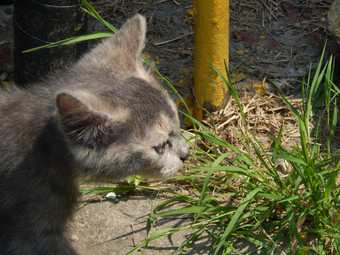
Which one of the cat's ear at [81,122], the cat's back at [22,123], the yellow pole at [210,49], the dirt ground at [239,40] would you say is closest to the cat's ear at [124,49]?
the cat's back at [22,123]

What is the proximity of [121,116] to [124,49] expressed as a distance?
24.4 inches

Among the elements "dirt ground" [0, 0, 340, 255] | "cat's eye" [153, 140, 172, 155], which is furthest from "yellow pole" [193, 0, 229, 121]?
"cat's eye" [153, 140, 172, 155]

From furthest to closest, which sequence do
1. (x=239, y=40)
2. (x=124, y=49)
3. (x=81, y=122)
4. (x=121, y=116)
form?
(x=239, y=40) < (x=124, y=49) < (x=121, y=116) < (x=81, y=122)

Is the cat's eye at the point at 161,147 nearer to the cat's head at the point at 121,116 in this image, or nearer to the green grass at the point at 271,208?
the cat's head at the point at 121,116

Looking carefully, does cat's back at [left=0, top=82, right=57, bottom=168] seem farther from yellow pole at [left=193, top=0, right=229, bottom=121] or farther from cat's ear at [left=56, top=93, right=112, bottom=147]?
yellow pole at [left=193, top=0, right=229, bottom=121]

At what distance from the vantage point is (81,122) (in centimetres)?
233

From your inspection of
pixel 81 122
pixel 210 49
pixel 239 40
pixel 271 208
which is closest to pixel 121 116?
pixel 81 122

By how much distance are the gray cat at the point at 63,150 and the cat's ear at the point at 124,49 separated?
10 centimetres

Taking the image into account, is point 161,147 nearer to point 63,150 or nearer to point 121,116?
point 121,116

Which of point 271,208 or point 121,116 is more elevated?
point 121,116

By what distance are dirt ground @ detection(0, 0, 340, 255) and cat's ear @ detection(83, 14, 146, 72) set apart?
1092 millimetres

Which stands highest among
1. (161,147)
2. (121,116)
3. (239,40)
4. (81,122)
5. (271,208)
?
(81,122)

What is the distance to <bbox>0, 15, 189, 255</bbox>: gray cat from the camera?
8.57ft

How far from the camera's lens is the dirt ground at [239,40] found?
14.4ft
